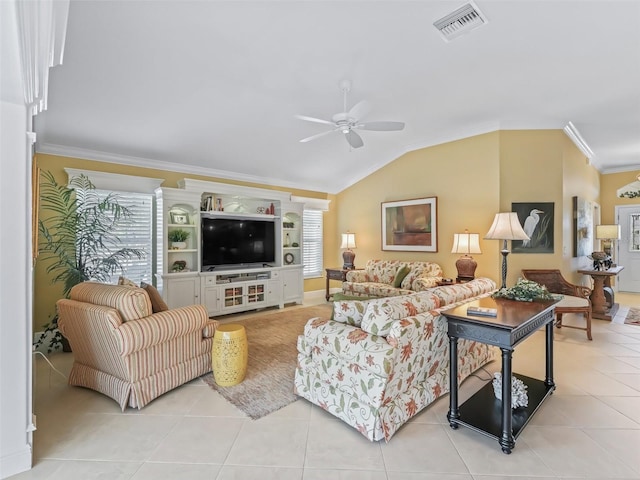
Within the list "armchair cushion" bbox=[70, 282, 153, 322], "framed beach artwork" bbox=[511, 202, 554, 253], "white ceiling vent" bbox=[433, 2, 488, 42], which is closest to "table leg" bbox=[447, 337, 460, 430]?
"armchair cushion" bbox=[70, 282, 153, 322]

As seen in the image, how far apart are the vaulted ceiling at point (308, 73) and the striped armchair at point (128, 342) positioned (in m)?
2.10

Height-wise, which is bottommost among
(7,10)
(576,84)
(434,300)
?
(434,300)

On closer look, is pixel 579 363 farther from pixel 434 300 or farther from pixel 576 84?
pixel 576 84

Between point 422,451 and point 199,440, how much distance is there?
1.51 metres

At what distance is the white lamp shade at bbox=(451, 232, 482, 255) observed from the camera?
192 inches

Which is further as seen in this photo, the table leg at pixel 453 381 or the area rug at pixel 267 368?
the area rug at pixel 267 368

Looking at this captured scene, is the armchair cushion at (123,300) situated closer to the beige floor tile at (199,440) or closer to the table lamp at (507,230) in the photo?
the beige floor tile at (199,440)

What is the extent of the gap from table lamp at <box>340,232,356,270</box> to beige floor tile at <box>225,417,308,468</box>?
4.47 meters

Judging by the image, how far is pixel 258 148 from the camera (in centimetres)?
505

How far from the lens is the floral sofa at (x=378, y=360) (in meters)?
2.07

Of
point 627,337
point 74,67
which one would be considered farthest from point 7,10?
point 627,337

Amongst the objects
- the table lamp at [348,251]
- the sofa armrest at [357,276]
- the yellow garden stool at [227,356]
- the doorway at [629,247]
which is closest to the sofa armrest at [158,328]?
the yellow garden stool at [227,356]

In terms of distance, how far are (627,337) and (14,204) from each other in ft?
21.2

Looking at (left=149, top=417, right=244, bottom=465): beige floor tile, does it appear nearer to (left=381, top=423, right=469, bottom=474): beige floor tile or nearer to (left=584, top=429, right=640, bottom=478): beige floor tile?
(left=381, top=423, right=469, bottom=474): beige floor tile
